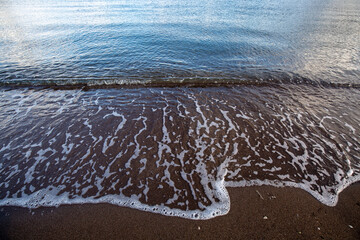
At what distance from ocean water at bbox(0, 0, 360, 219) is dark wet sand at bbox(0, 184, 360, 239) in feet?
0.79

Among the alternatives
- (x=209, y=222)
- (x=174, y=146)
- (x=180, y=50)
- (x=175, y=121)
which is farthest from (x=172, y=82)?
(x=209, y=222)

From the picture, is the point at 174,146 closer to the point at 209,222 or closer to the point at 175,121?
the point at 175,121

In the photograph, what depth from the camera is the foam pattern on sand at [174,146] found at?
4.39 m

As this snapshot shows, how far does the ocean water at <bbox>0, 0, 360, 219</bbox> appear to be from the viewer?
14.9ft

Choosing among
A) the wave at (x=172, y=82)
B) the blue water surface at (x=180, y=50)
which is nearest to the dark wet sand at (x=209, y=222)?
the wave at (x=172, y=82)

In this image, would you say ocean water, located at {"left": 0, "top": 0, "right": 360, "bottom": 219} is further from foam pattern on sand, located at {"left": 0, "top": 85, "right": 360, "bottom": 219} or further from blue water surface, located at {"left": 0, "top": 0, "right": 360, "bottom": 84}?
blue water surface, located at {"left": 0, "top": 0, "right": 360, "bottom": 84}

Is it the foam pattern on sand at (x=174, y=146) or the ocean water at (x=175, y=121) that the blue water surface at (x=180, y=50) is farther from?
the foam pattern on sand at (x=174, y=146)

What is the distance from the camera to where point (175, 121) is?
697cm

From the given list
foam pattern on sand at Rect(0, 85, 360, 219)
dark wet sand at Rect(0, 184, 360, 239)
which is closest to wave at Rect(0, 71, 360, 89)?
foam pattern on sand at Rect(0, 85, 360, 219)

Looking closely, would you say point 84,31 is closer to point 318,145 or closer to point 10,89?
point 10,89

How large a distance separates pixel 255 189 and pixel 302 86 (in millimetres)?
8017

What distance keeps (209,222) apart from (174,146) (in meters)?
2.67

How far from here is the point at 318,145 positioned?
5730mm

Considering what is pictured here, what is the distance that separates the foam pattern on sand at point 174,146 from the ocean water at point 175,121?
1.5 inches
